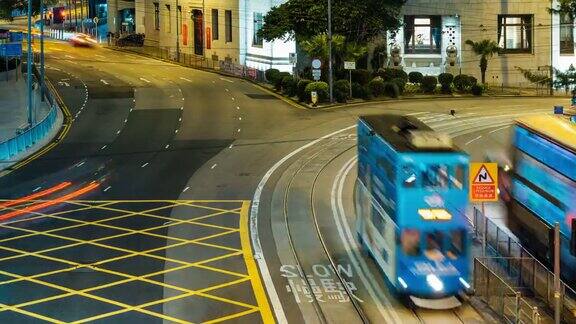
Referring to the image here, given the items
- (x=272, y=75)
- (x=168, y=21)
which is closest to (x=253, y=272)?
(x=272, y=75)

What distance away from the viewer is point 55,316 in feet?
59.3

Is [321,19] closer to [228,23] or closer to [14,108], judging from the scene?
[228,23]

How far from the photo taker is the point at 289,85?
64.2 meters

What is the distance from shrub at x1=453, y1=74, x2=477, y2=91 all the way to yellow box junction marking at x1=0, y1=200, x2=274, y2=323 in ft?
147

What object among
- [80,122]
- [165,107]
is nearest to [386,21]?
[165,107]

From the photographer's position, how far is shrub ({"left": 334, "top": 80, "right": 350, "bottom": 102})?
6128 centimetres

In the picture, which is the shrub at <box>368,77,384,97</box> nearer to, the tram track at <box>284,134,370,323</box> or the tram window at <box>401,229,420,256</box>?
the tram track at <box>284,134,370,323</box>

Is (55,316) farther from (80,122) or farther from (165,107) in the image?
(165,107)

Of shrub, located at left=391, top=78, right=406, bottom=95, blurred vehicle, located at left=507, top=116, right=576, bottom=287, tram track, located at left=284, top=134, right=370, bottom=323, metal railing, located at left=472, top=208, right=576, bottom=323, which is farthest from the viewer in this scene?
shrub, located at left=391, top=78, right=406, bottom=95

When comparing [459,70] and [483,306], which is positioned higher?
[459,70]

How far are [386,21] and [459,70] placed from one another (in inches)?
435

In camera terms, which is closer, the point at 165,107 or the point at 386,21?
the point at 165,107

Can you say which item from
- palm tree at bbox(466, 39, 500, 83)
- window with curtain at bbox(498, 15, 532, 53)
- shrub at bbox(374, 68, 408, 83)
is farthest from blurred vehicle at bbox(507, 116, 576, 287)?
window with curtain at bbox(498, 15, 532, 53)

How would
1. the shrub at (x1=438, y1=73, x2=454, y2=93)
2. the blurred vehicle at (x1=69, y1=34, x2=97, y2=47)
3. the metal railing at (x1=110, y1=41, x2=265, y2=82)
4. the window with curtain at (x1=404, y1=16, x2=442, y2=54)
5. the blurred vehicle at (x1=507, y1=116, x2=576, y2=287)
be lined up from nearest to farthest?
the blurred vehicle at (x1=507, y1=116, x2=576, y2=287) < the shrub at (x1=438, y1=73, x2=454, y2=93) < the metal railing at (x1=110, y1=41, x2=265, y2=82) < the window with curtain at (x1=404, y1=16, x2=442, y2=54) < the blurred vehicle at (x1=69, y1=34, x2=97, y2=47)
